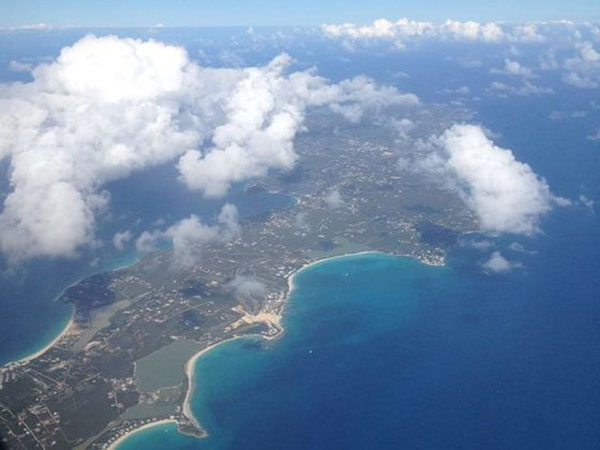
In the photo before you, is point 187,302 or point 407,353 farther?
point 187,302

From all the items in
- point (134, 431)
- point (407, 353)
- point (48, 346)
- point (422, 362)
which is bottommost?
point (134, 431)

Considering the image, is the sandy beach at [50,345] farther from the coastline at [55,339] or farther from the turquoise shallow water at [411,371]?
the turquoise shallow water at [411,371]

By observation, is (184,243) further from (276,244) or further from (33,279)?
(33,279)

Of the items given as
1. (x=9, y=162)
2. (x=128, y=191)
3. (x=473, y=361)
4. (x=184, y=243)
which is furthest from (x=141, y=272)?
(x=9, y=162)

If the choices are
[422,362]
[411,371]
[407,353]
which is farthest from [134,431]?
[422,362]

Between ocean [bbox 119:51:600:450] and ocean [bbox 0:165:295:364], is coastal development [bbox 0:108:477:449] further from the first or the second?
ocean [bbox 119:51:600:450]

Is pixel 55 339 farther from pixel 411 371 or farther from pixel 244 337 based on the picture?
pixel 411 371

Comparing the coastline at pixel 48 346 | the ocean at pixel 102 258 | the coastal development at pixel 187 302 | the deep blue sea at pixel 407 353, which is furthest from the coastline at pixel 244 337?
the ocean at pixel 102 258

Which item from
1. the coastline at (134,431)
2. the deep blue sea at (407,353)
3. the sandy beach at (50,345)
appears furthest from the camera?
the sandy beach at (50,345)

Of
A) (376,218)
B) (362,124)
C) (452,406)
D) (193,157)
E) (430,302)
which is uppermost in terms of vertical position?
(362,124)
